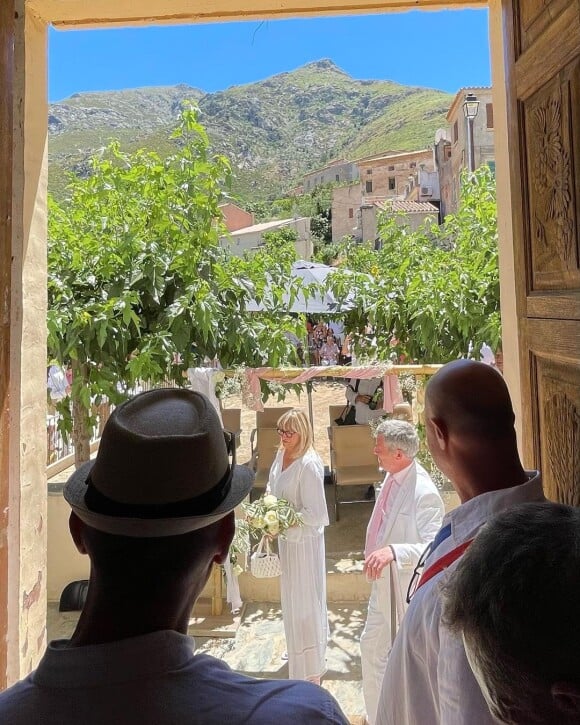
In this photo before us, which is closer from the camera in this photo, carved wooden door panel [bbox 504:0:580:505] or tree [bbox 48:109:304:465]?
carved wooden door panel [bbox 504:0:580:505]

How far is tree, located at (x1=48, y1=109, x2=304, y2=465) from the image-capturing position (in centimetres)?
495

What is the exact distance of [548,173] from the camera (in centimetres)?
155

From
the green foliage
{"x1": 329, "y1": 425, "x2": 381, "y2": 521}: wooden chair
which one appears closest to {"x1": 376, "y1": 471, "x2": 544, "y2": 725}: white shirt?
the green foliage

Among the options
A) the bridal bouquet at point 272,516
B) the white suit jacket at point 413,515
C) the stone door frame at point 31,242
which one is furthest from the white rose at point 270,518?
the stone door frame at point 31,242

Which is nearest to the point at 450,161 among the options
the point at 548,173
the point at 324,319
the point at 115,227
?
the point at 324,319

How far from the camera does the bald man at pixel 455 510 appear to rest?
1.21 m

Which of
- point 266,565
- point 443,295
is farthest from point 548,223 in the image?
point 443,295

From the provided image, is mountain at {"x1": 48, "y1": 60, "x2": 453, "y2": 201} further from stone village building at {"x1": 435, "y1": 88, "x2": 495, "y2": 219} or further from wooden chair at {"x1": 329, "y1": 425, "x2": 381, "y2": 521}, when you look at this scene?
wooden chair at {"x1": 329, "y1": 425, "x2": 381, "y2": 521}

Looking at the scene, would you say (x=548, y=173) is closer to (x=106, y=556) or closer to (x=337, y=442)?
(x=106, y=556)

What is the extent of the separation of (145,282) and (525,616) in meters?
4.85

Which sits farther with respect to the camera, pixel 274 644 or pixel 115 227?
pixel 115 227

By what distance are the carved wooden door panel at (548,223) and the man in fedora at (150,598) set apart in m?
0.98

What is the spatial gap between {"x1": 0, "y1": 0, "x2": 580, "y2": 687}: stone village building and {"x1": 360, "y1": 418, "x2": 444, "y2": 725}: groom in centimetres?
140

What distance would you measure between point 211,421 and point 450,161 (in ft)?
153
